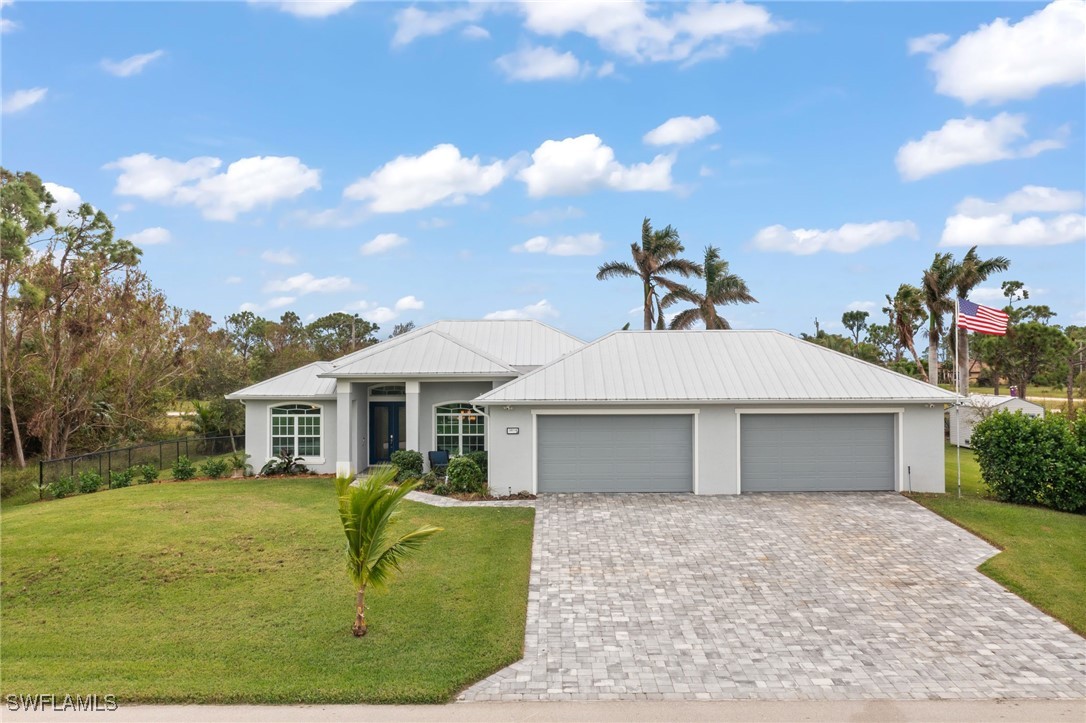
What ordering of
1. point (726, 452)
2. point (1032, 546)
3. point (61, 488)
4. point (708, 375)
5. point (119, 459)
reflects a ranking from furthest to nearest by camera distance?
point (119, 459) → point (61, 488) → point (708, 375) → point (726, 452) → point (1032, 546)

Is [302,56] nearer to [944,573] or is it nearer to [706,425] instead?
[706,425]

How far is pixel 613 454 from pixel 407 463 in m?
6.04

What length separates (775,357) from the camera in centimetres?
1753

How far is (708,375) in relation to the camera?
655 inches

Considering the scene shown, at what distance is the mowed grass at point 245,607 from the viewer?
6738 millimetres

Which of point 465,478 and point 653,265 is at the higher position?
point 653,265

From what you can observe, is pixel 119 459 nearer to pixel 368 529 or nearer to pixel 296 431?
pixel 296 431

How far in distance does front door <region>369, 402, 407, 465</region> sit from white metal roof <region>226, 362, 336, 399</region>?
1.56 metres

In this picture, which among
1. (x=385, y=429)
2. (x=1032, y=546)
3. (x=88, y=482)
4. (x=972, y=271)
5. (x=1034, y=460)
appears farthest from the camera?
(x=972, y=271)

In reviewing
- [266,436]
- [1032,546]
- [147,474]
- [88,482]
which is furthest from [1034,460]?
[88,482]

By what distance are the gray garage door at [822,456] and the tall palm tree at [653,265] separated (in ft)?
52.8

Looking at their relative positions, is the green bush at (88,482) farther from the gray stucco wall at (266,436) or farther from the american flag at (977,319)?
the american flag at (977,319)

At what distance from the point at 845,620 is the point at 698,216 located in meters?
22.8

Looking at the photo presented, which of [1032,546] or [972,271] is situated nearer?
[1032,546]
